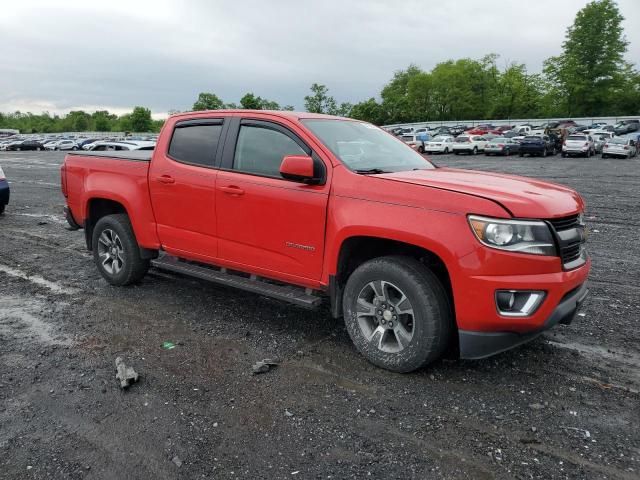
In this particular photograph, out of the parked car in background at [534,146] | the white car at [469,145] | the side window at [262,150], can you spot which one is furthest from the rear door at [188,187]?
the white car at [469,145]

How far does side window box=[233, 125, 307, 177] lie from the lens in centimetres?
432

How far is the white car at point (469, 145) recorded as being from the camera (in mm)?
37562

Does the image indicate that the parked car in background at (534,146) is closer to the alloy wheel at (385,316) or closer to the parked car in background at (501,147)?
the parked car in background at (501,147)

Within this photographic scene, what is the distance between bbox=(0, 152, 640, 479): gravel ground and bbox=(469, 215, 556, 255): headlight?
1.01 metres

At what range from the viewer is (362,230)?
3.73 m

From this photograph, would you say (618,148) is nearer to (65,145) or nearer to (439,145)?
(439,145)

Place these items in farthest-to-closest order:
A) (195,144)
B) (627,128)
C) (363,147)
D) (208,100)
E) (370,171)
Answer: (208,100)
(627,128)
(195,144)
(363,147)
(370,171)

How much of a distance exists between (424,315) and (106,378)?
2.28 metres

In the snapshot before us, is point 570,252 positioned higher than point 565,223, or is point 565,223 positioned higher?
point 565,223

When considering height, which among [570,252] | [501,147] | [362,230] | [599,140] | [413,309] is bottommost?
[501,147]

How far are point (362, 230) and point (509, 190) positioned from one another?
1038mm

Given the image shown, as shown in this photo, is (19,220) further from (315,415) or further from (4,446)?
(315,415)

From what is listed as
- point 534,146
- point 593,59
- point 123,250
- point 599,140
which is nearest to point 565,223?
point 123,250

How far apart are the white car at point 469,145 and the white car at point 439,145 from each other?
1.92 feet
